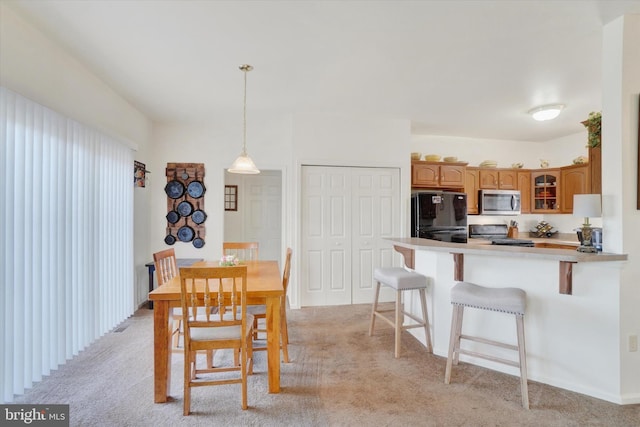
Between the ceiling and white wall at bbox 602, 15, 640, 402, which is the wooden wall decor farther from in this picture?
white wall at bbox 602, 15, 640, 402

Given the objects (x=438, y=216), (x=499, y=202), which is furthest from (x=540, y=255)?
(x=499, y=202)

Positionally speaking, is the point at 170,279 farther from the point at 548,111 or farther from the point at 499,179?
the point at 499,179

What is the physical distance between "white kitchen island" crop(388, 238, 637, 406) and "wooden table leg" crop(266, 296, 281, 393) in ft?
4.77

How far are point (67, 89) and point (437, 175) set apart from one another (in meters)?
4.53

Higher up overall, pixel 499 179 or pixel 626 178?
pixel 499 179

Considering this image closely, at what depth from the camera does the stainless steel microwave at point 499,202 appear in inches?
191

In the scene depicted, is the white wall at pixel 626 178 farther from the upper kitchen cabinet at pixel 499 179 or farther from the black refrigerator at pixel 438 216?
the upper kitchen cabinet at pixel 499 179

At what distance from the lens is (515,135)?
5105 millimetres

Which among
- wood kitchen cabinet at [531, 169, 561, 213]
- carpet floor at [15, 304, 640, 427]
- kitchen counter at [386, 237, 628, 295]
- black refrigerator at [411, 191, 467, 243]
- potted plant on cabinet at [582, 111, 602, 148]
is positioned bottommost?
carpet floor at [15, 304, 640, 427]

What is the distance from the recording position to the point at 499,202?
4.89m

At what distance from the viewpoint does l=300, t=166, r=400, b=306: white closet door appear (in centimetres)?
417

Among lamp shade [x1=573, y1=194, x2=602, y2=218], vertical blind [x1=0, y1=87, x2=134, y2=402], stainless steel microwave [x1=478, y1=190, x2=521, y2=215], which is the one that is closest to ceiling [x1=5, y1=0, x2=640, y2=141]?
vertical blind [x1=0, y1=87, x2=134, y2=402]

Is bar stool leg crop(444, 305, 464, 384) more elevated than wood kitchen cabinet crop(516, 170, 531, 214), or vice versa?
wood kitchen cabinet crop(516, 170, 531, 214)

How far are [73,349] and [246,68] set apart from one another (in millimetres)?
2940
